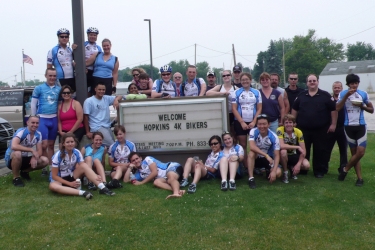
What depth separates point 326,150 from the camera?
26.8 ft

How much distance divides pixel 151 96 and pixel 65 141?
230 centimetres

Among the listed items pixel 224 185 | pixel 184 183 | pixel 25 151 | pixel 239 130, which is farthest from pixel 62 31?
pixel 224 185

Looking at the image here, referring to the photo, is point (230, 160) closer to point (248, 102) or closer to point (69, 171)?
point (248, 102)

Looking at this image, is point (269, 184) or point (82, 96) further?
point (82, 96)

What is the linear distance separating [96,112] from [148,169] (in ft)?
4.98

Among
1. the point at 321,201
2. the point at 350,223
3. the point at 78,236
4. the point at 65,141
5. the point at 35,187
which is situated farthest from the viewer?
the point at 35,187

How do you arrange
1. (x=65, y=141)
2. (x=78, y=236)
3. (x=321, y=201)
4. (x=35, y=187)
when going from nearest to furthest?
1. (x=78, y=236)
2. (x=321, y=201)
3. (x=65, y=141)
4. (x=35, y=187)

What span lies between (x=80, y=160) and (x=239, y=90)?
10.5 ft

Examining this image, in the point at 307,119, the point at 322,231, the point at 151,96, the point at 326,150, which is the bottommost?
the point at 322,231

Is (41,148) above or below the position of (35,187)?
above

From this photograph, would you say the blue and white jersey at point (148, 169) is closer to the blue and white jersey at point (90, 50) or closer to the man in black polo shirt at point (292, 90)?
the blue and white jersey at point (90, 50)

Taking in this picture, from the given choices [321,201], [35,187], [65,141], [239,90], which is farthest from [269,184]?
[35,187]

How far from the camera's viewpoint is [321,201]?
645 cm

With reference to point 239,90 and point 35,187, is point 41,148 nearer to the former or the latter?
point 35,187
